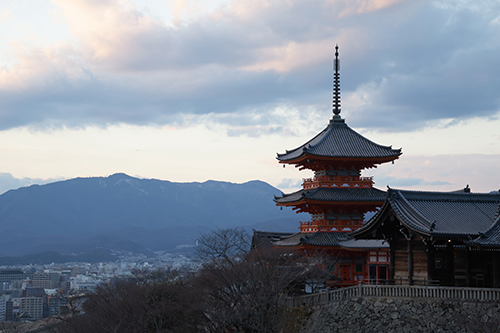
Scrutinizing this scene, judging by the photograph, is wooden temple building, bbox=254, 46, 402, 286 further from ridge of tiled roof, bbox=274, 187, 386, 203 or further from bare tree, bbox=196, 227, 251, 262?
bare tree, bbox=196, 227, 251, 262

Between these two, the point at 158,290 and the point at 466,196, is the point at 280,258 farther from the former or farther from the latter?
the point at 466,196

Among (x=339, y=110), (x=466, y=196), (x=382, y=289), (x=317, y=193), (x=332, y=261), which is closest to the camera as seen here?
(x=382, y=289)

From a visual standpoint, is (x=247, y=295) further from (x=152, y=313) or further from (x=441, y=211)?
(x=441, y=211)

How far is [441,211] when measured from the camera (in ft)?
94.2

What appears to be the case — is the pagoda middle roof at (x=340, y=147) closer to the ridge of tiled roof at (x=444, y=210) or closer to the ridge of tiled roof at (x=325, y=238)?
the ridge of tiled roof at (x=325, y=238)

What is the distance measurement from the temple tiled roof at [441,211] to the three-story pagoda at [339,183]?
388 inches

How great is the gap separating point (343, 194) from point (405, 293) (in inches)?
586

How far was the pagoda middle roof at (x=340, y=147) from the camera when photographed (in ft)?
134

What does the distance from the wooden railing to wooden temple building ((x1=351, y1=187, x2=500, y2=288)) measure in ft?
4.33

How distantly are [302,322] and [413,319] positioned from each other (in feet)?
25.2

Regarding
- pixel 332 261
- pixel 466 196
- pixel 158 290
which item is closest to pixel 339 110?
pixel 332 261

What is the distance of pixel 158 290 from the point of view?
1438 inches

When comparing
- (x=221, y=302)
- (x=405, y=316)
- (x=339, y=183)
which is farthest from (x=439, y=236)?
(x=339, y=183)

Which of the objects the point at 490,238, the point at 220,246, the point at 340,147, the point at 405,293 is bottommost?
the point at 405,293
